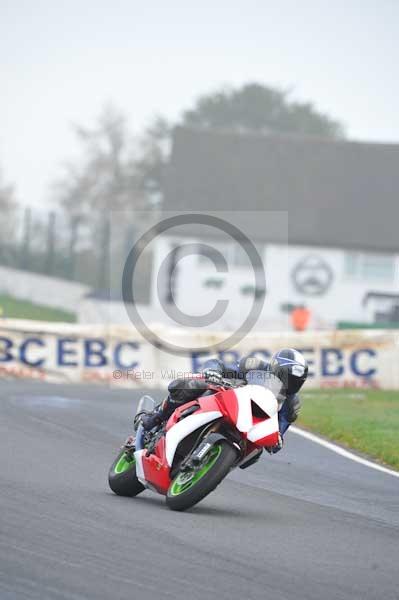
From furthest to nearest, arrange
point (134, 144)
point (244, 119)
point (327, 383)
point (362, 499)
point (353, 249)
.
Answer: point (244, 119) → point (134, 144) → point (353, 249) → point (327, 383) → point (362, 499)

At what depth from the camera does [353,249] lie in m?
53.0

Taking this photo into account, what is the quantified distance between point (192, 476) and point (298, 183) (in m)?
46.5

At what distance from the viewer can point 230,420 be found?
28.4 feet

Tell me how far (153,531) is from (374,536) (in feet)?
5.39

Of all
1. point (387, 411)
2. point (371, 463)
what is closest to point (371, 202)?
point (387, 411)

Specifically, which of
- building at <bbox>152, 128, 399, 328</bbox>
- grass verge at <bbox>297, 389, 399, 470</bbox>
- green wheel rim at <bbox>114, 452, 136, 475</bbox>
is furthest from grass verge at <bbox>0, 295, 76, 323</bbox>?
green wheel rim at <bbox>114, 452, 136, 475</bbox>

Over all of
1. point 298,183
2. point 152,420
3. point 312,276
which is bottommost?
point 312,276

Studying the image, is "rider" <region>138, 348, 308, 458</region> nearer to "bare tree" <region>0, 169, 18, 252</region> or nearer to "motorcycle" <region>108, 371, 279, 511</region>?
"motorcycle" <region>108, 371, 279, 511</region>

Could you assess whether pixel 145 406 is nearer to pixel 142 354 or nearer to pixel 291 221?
pixel 142 354

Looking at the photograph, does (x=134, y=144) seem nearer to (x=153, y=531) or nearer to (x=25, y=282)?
(x=25, y=282)

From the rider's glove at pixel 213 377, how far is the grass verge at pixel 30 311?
30988 millimetres

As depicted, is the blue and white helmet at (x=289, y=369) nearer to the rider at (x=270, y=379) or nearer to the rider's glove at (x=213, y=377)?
the rider at (x=270, y=379)

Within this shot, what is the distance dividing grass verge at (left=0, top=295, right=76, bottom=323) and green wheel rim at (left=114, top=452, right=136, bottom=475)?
30203 millimetres

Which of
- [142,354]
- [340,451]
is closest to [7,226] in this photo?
[142,354]
